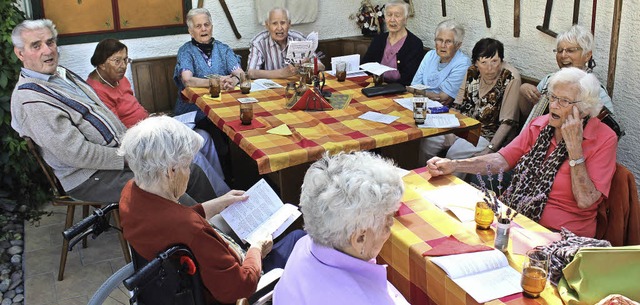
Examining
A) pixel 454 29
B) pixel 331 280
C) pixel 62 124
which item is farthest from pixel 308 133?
pixel 331 280

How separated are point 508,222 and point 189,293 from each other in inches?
42.4

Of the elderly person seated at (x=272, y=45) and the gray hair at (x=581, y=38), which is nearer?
the gray hair at (x=581, y=38)

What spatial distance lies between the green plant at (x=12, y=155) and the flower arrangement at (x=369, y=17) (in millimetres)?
3114

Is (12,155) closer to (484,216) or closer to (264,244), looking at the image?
(264,244)

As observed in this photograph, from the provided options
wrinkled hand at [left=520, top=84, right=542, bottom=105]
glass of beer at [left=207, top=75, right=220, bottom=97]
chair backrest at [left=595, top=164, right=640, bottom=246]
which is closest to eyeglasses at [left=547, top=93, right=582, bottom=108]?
chair backrest at [left=595, top=164, right=640, bottom=246]

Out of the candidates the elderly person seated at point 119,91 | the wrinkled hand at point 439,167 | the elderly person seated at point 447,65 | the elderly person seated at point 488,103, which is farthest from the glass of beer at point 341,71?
the wrinkled hand at point 439,167

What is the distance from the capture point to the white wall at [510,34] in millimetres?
3697

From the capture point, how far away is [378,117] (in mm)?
3455

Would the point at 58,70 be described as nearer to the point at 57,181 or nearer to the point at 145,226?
the point at 57,181

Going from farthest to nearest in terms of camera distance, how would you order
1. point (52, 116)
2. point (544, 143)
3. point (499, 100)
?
point (499, 100), point (52, 116), point (544, 143)

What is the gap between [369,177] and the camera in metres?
1.61

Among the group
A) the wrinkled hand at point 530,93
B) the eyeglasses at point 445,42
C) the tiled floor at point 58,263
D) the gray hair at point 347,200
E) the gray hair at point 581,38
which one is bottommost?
the tiled floor at point 58,263

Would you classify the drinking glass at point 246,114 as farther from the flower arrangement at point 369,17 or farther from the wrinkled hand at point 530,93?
the flower arrangement at point 369,17

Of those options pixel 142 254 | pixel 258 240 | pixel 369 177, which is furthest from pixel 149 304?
pixel 369 177
